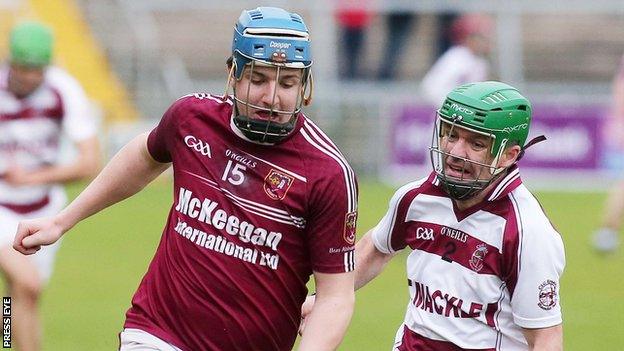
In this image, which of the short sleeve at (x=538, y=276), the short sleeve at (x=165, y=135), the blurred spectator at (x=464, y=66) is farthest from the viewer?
the blurred spectator at (x=464, y=66)

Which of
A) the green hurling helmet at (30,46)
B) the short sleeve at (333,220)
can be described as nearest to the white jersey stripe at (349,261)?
the short sleeve at (333,220)

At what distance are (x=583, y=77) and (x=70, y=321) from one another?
1465cm

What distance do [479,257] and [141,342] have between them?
126 centimetres

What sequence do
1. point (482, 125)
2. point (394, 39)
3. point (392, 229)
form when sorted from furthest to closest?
point (394, 39) → point (392, 229) → point (482, 125)

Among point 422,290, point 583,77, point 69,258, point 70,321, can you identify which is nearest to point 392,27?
point 583,77

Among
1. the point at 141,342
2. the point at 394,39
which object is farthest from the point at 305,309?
the point at 394,39

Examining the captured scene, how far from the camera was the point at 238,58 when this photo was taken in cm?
473

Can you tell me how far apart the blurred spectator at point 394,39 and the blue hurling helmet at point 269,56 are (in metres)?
16.3

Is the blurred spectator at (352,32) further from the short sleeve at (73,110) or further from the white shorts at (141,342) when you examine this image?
the white shorts at (141,342)

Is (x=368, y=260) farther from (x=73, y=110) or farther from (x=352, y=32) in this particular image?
A: (x=352, y=32)

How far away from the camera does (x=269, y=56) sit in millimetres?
4641

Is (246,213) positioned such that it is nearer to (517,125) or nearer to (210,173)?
(210,173)

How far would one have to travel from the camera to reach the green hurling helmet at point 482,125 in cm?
502

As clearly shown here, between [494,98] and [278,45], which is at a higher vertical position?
[278,45]
